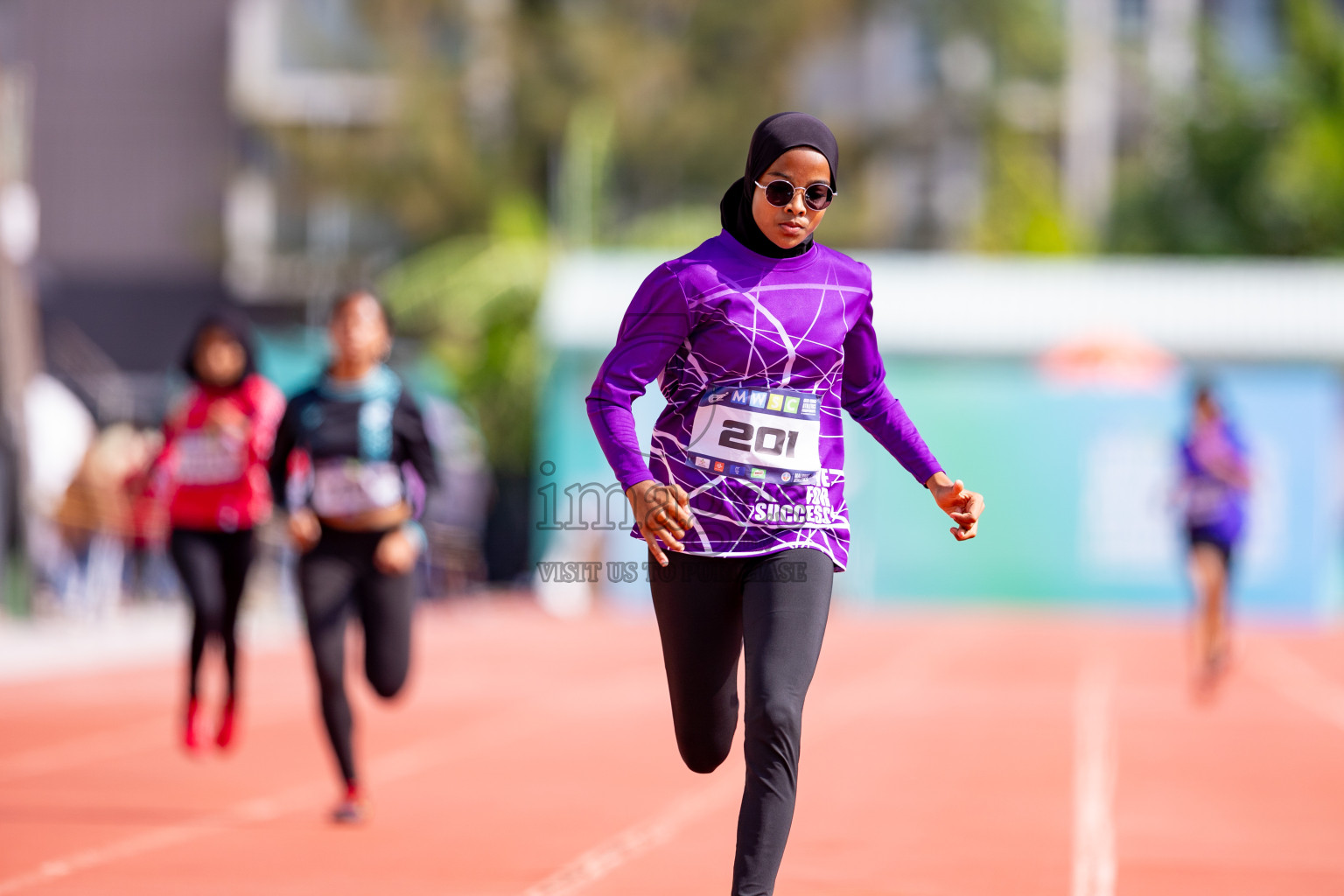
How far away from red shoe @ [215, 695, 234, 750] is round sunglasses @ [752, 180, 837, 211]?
542 cm

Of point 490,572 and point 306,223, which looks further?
point 306,223

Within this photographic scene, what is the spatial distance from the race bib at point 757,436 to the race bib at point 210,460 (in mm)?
4942

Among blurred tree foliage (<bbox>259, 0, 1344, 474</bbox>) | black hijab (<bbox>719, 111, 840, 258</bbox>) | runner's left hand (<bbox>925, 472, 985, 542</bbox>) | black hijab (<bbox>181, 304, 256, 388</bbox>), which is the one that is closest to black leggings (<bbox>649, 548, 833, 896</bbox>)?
runner's left hand (<bbox>925, 472, 985, 542</bbox>)

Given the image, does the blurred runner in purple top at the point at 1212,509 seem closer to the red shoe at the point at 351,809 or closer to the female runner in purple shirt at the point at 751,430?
the red shoe at the point at 351,809

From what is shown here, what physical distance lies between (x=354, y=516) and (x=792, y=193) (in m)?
3.43

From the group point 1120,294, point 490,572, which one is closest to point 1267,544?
point 1120,294

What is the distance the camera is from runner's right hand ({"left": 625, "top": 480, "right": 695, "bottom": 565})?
5129mm

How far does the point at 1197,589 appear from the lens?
1531 centimetres

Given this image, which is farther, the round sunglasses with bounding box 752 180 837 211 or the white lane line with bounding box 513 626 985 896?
the white lane line with bounding box 513 626 985 896

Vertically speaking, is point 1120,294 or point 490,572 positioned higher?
point 1120,294

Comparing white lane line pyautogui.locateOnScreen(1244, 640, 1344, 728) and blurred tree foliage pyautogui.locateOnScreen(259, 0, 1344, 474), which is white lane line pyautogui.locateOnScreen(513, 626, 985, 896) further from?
blurred tree foliage pyautogui.locateOnScreen(259, 0, 1344, 474)

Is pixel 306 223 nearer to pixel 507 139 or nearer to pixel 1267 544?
pixel 507 139

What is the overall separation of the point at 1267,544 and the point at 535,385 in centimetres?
1112

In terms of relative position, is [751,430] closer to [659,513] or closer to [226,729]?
[659,513]
